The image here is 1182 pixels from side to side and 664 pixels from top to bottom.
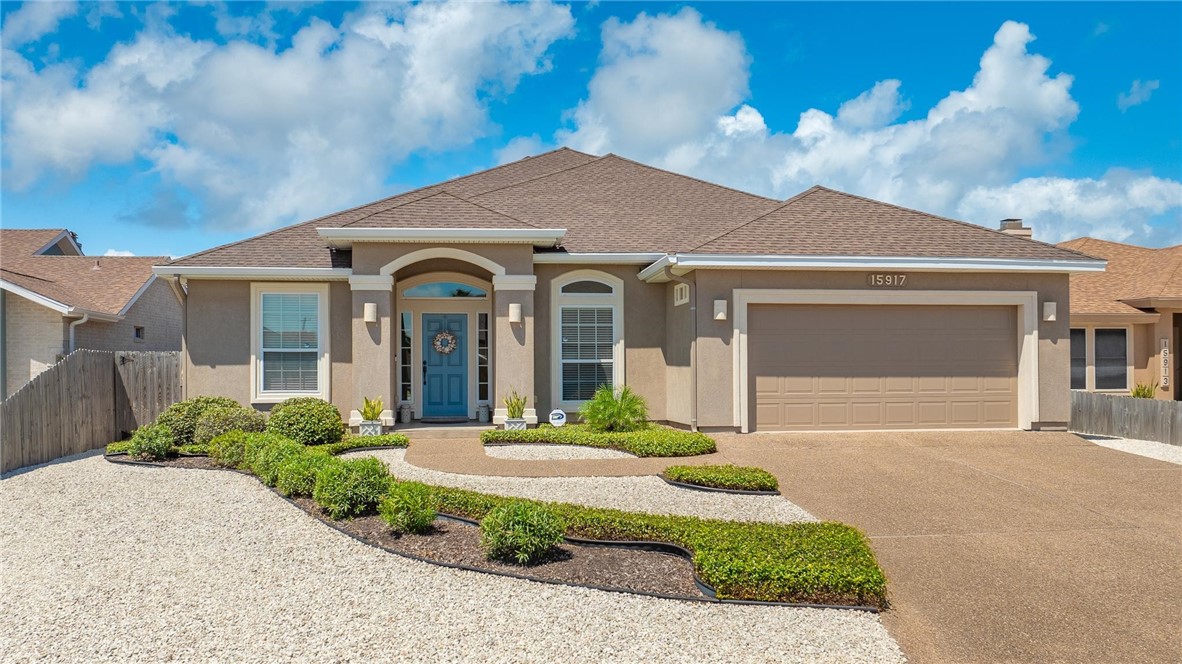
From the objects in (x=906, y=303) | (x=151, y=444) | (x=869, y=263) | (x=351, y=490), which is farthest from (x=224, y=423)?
(x=906, y=303)

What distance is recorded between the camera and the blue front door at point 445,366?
43.6 ft

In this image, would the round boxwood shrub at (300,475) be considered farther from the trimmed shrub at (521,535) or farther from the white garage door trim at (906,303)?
the white garage door trim at (906,303)

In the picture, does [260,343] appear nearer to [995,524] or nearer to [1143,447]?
[995,524]

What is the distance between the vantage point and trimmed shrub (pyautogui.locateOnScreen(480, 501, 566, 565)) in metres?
5.07

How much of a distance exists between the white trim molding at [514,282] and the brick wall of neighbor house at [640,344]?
1.02m

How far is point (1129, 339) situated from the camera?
1545cm

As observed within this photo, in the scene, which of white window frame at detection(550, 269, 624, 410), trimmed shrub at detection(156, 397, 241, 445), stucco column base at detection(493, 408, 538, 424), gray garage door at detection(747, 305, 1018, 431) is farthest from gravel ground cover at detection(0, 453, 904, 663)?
gray garage door at detection(747, 305, 1018, 431)

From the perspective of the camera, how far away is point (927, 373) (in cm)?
1166

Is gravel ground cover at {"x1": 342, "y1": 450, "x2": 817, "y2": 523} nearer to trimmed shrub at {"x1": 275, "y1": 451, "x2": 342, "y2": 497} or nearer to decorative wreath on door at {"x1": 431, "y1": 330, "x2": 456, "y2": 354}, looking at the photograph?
trimmed shrub at {"x1": 275, "y1": 451, "x2": 342, "y2": 497}

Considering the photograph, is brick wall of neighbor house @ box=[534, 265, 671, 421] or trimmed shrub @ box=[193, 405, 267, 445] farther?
brick wall of neighbor house @ box=[534, 265, 671, 421]

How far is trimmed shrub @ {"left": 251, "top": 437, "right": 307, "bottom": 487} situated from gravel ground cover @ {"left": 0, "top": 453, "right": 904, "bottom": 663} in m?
1.56

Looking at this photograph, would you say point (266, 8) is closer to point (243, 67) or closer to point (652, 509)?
point (243, 67)

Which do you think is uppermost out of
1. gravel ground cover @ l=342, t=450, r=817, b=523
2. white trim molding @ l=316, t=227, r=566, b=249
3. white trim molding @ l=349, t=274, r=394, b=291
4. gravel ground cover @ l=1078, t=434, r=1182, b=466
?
white trim molding @ l=316, t=227, r=566, b=249

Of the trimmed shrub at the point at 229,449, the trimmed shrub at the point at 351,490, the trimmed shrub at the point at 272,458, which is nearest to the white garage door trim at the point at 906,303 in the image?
the trimmed shrub at the point at 351,490
